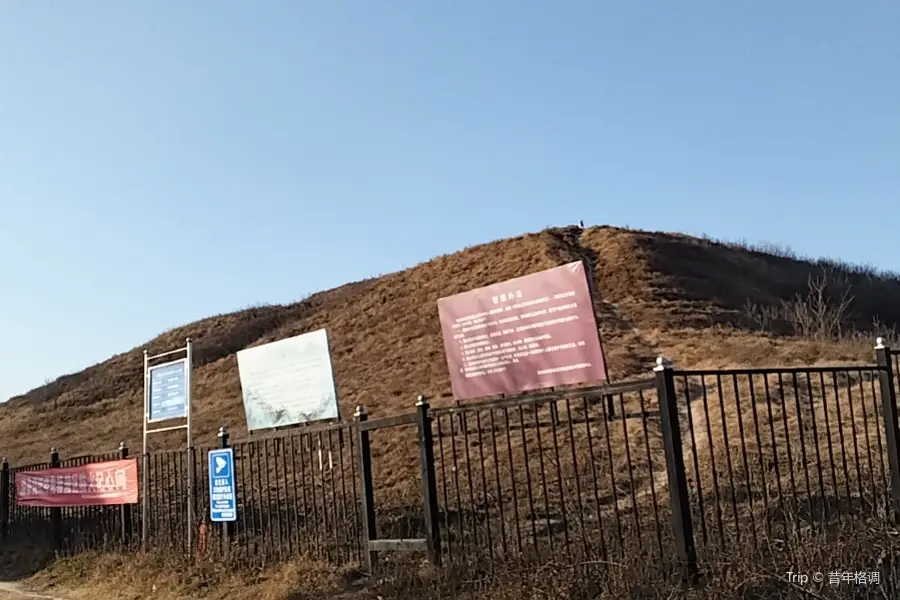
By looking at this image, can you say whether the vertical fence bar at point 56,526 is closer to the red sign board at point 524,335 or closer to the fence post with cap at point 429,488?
the red sign board at point 524,335

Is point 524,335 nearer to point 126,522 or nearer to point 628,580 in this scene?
point 126,522

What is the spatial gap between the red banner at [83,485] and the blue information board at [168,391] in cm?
85

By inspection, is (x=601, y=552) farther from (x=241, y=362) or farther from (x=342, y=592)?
(x=241, y=362)

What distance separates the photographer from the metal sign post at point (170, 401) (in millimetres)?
11062

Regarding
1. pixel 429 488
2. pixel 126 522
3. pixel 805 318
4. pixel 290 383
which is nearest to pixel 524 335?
pixel 290 383

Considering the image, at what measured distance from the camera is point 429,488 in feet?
26.5

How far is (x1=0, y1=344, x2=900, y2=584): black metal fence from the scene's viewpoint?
22.0ft

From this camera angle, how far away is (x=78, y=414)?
37969mm

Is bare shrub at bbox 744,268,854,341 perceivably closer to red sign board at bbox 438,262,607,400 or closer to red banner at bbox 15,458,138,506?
red sign board at bbox 438,262,607,400

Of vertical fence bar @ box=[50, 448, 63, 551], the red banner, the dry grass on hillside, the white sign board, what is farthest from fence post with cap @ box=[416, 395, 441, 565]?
vertical fence bar @ box=[50, 448, 63, 551]

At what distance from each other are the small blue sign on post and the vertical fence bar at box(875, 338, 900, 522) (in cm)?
692

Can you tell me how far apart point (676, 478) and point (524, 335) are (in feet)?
27.1

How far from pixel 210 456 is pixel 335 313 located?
2925 centimetres

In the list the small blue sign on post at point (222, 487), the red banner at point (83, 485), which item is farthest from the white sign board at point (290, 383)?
the small blue sign on post at point (222, 487)
